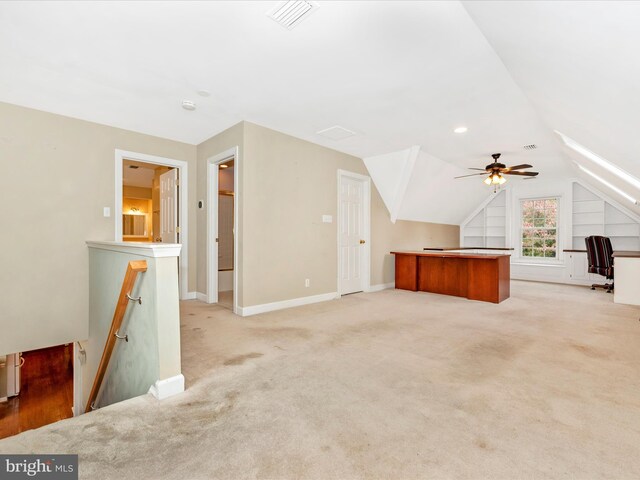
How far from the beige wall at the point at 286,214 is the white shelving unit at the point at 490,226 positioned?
4.97m

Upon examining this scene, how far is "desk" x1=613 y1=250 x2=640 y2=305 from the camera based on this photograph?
468 centimetres

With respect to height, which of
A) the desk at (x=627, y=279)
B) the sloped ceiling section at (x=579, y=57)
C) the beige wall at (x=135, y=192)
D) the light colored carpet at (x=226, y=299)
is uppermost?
the beige wall at (x=135, y=192)

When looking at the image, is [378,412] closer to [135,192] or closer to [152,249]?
[152,249]

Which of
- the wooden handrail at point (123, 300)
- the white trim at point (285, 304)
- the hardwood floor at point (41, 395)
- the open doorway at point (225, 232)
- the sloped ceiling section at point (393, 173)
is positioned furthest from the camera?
the open doorway at point (225, 232)

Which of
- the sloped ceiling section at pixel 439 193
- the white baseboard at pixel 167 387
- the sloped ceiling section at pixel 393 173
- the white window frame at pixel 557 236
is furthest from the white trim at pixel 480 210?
the white baseboard at pixel 167 387

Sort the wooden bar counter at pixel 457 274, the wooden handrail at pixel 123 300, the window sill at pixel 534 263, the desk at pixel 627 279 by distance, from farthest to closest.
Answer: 1. the window sill at pixel 534 263
2. the wooden bar counter at pixel 457 274
3. the desk at pixel 627 279
4. the wooden handrail at pixel 123 300

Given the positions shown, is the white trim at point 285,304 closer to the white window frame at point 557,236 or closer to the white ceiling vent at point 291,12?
the white ceiling vent at point 291,12

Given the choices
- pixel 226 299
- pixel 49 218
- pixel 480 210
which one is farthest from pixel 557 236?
pixel 49 218

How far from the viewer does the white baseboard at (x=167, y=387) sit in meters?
1.94

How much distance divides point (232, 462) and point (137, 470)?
41 centimetres

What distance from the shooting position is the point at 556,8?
1.56 meters

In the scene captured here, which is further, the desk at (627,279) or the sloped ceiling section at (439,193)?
the sloped ceiling section at (439,193)

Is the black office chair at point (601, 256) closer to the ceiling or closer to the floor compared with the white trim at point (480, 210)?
closer to the floor

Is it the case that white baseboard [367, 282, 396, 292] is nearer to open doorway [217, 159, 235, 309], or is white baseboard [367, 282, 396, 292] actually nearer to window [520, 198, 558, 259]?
open doorway [217, 159, 235, 309]
